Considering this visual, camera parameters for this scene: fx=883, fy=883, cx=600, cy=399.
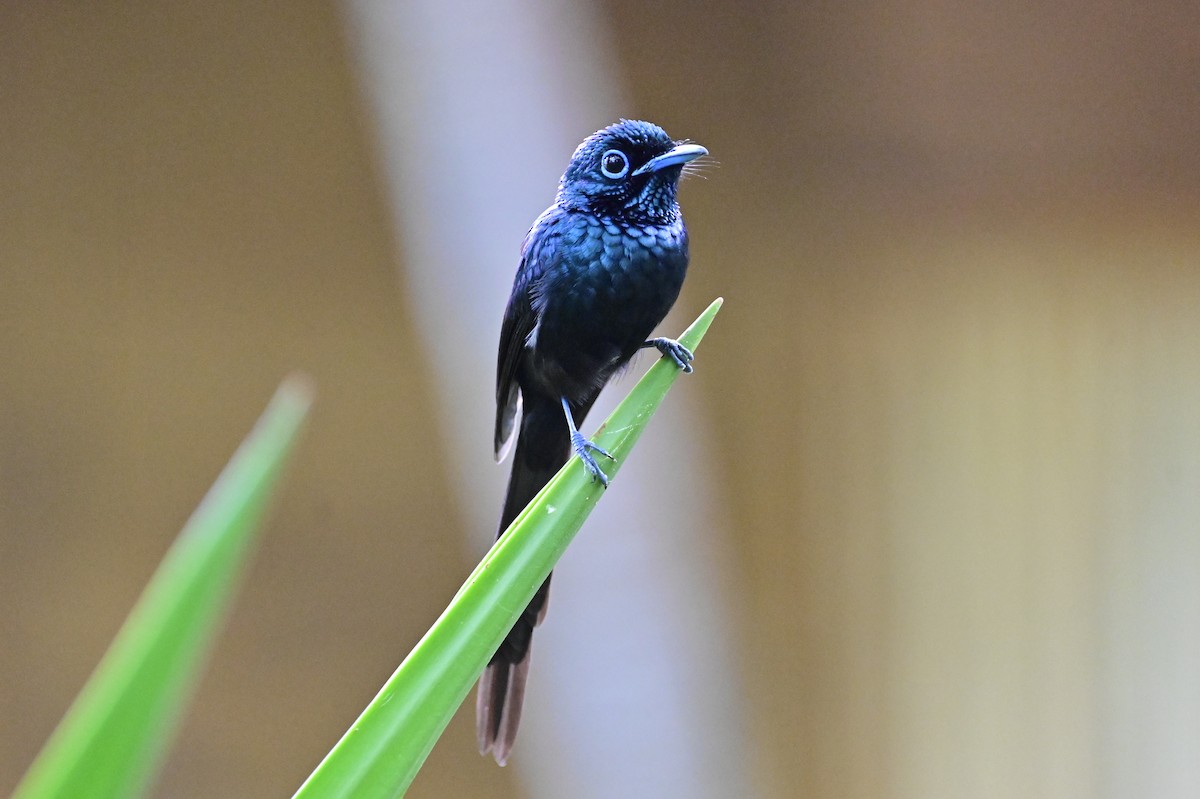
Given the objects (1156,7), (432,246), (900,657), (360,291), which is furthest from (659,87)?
(900,657)

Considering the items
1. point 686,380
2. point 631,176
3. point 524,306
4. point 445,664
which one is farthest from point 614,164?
point 686,380

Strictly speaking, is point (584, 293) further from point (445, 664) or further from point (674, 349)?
point (445, 664)

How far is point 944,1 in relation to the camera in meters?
1.65

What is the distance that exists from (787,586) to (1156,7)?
4.23 ft

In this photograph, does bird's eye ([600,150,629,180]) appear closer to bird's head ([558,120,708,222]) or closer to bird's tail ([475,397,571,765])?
bird's head ([558,120,708,222])

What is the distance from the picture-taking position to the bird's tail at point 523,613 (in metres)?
0.70

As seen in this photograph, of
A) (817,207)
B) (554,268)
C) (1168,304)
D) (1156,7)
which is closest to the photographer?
(554,268)

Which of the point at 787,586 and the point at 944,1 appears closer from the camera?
the point at 944,1

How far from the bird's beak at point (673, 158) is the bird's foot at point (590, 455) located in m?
0.24

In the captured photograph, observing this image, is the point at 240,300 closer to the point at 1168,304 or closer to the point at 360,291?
the point at 360,291

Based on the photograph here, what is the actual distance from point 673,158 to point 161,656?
1.93 ft

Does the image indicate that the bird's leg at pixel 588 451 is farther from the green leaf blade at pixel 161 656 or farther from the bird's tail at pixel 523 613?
the green leaf blade at pixel 161 656

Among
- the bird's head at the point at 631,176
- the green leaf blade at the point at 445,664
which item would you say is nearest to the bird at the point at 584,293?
the bird's head at the point at 631,176

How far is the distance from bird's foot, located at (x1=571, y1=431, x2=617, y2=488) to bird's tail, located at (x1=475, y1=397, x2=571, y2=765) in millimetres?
93
